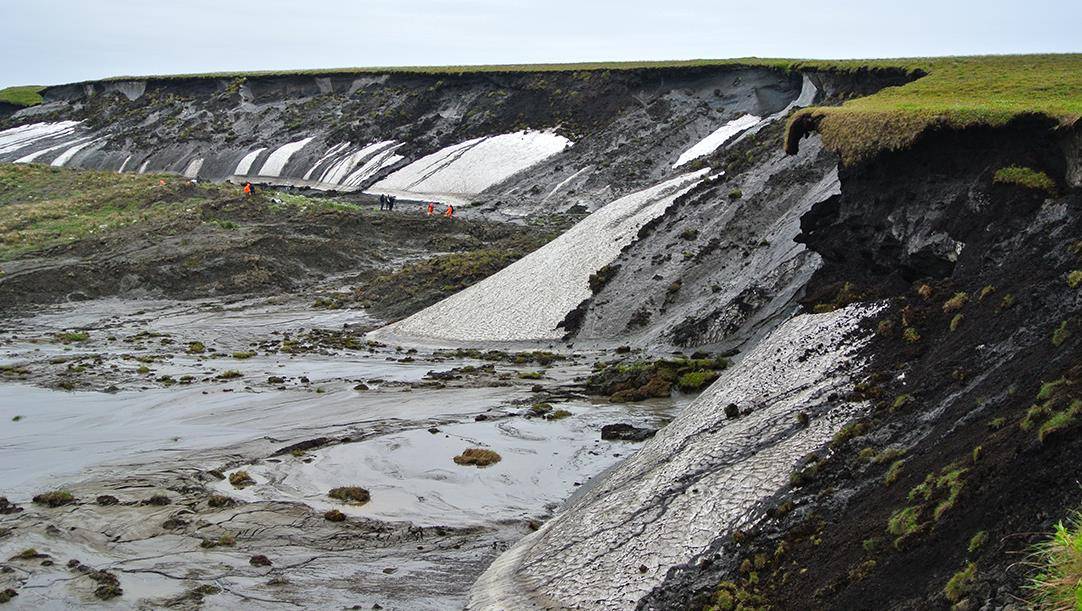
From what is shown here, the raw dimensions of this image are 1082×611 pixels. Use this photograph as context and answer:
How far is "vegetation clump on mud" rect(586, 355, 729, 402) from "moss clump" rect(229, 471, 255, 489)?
1007cm

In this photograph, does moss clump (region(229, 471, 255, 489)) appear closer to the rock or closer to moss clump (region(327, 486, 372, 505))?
moss clump (region(327, 486, 372, 505))

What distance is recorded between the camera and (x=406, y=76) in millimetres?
99062

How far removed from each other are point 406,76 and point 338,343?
64294 millimetres

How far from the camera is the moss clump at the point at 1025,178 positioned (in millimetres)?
18984

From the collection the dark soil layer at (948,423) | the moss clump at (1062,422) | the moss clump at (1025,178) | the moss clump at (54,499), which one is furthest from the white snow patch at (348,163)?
the moss clump at (1062,422)

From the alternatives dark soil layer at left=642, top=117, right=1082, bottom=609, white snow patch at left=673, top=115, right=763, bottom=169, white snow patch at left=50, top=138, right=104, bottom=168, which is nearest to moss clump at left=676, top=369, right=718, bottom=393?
dark soil layer at left=642, top=117, right=1082, bottom=609

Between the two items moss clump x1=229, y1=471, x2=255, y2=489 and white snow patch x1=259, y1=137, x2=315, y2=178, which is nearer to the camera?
moss clump x1=229, y1=471, x2=255, y2=489

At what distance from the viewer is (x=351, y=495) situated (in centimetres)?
2123

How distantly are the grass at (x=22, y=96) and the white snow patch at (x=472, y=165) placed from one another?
62.2 m

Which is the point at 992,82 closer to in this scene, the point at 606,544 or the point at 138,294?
the point at 606,544

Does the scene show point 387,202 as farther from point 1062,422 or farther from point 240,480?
point 1062,422

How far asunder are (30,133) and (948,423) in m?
114

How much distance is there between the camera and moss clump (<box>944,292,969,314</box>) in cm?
1803

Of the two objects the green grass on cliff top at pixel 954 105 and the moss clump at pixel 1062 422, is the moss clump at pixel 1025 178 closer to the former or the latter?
the green grass on cliff top at pixel 954 105
